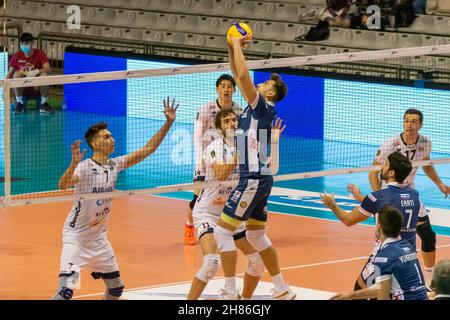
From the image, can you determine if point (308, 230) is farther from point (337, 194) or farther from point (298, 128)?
point (298, 128)

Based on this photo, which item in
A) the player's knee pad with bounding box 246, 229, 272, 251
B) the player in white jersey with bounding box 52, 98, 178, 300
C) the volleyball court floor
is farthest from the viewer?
the volleyball court floor

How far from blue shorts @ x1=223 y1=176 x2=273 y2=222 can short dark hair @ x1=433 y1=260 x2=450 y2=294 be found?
3.29 metres

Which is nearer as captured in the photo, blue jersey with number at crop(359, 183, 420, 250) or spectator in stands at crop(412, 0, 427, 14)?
blue jersey with number at crop(359, 183, 420, 250)

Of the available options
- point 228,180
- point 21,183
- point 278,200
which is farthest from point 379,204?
point 21,183

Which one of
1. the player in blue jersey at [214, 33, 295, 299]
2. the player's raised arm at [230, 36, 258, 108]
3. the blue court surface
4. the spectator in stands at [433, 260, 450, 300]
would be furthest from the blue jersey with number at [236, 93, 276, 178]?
the blue court surface

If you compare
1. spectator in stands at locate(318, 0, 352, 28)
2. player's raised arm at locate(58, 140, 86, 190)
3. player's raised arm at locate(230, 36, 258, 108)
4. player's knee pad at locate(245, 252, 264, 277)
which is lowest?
player's knee pad at locate(245, 252, 264, 277)

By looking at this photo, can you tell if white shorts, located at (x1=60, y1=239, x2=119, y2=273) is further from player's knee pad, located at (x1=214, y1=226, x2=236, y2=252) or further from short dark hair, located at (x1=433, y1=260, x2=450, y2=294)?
short dark hair, located at (x1=433, y1=260, x2=450, y2=294)

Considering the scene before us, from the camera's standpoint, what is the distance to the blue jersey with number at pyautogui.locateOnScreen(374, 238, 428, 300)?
990 cm

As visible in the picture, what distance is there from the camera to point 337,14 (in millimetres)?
28688

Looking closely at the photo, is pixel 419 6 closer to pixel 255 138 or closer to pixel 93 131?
pixel 255 138

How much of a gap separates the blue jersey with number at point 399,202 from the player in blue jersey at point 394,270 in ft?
3.85

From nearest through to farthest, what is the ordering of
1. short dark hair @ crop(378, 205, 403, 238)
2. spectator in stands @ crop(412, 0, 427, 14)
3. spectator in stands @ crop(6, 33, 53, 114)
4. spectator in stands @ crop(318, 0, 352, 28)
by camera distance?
short dark hair @ crop(378, 205, 403, 238)
spectator in stands @ crop(6, 33, 53, 114)
spectator in stands @ crop(412, 0, 427, 14)
spectator in stands @ crop(318, 0, 352, 28)

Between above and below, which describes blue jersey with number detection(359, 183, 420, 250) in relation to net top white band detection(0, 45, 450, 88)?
below

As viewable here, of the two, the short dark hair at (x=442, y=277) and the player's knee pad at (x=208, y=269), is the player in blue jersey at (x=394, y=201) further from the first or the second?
the short dark hair at (x=442, y=277)
